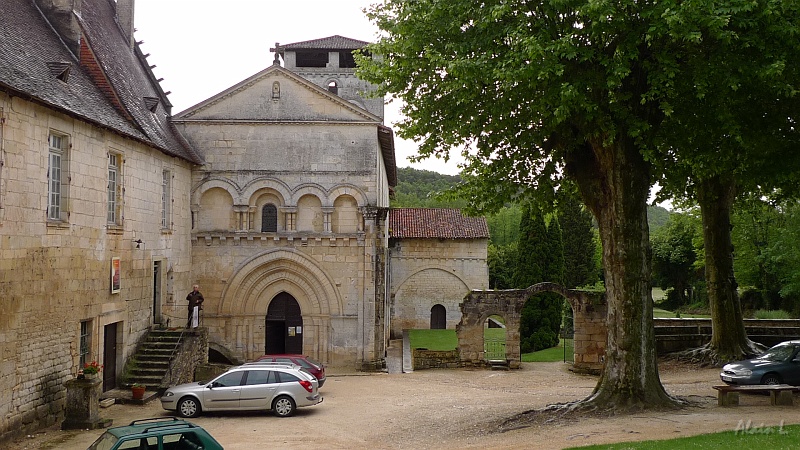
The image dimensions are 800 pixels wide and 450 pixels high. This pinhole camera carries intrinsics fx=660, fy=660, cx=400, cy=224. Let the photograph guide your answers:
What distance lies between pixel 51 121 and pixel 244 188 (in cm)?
1032

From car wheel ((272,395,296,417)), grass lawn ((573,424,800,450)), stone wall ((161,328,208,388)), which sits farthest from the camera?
stone wall ((161,328,208,388))

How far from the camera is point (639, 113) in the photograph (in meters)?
13.7

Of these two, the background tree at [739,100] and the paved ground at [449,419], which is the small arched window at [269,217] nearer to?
the paved ground at [449,419]

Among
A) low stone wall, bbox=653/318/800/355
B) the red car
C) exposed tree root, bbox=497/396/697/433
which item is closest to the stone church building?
the red car

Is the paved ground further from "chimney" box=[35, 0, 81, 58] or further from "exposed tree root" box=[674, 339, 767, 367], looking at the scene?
"chimney" box=[35, 0, 81, 58]

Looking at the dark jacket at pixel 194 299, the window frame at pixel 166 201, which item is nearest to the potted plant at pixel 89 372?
the dark jacket at pixel 194 299

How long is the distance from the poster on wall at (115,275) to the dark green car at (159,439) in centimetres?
908

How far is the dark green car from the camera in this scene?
914 centimetres

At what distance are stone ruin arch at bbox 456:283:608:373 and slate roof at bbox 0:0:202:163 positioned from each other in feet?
38.9

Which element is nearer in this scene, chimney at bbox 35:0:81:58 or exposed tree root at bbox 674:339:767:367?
chimney at bbox 35:0:81:58

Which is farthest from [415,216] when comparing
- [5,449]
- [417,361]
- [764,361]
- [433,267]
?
[5,449]

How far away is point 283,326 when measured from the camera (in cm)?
2572

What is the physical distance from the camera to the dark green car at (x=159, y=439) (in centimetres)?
914

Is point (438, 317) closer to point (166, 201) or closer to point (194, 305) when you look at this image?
point (194, 305)
